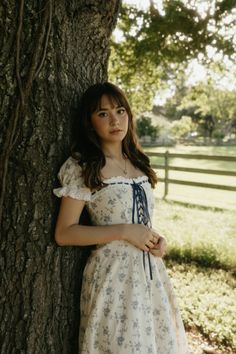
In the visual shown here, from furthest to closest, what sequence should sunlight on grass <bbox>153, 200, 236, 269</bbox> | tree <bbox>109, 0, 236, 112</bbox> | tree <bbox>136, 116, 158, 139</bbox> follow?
tree <bbox>136, 116, 158, 139</bbox> → tree <bbox>109, 0, 236, 112</bbox> → sunlight on grass <bbox>153, 200, 236, 269</bbox>

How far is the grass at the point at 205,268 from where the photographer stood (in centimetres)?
363

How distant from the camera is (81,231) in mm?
1869

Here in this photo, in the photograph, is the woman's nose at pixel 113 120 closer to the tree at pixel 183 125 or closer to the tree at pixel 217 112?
the tree at pixel 183 125

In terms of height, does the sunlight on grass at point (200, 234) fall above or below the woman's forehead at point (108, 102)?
below

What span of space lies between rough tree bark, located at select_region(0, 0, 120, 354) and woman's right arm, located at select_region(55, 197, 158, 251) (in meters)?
0.07

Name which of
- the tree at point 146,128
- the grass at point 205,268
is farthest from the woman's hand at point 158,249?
the tree at point 146,128

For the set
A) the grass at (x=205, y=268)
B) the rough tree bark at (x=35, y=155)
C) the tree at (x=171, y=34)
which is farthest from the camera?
the tree at (x=171, y=34)

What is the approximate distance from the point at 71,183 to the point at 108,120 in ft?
1.23

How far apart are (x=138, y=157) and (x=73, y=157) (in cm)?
49

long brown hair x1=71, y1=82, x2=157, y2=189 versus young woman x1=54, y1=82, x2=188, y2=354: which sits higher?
long brown hair x1=71, y1=82, x2=157, y2=189

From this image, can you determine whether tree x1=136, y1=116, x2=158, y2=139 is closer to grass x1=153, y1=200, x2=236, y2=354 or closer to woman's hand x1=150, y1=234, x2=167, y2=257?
grass x1=153, y1=200, x2=236, y2=354

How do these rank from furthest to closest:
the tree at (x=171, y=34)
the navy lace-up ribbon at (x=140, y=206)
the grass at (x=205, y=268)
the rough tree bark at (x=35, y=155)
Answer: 1. the tree at (x=171, y=34)
2. the grass at (x=205, y=268)
3. the navy lace-up ribbon at (x=140, y=206)
4. the rough tree bark at (x=35, y=155)

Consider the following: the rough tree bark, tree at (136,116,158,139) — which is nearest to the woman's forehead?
the rough tree bark

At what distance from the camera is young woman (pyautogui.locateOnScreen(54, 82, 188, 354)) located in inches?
74.1
